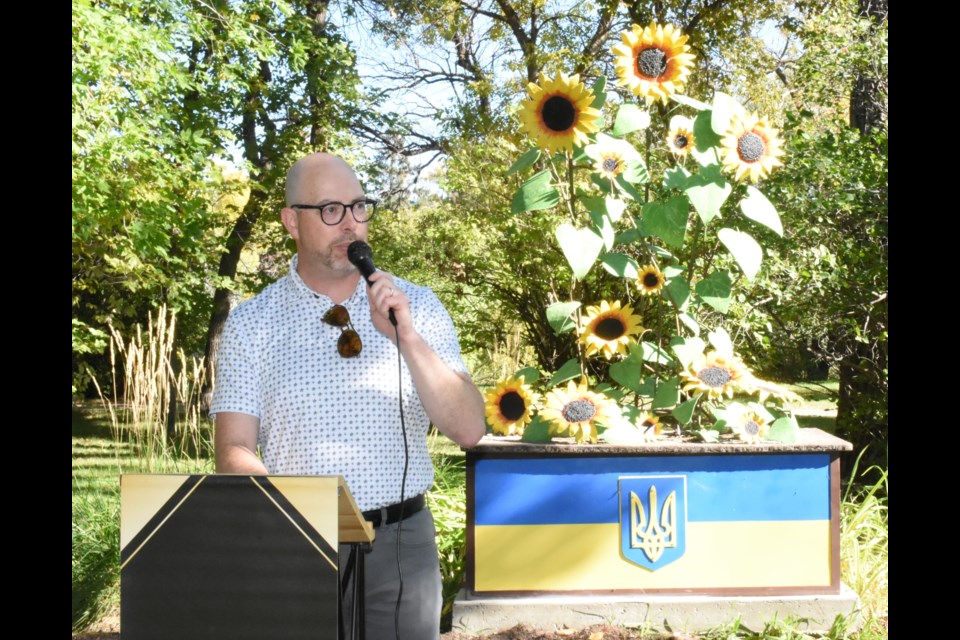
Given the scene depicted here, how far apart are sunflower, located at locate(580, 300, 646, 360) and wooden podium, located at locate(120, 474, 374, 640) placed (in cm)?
254

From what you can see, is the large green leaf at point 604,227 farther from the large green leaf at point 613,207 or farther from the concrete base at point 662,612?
the concrete base at point 662,612

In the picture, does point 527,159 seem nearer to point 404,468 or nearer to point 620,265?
point 620,265

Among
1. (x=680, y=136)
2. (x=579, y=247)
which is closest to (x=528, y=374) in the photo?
(x=579, y=247)

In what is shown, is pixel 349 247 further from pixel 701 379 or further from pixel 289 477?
pixel 701 379

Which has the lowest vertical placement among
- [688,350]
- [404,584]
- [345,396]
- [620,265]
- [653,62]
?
[404,584]

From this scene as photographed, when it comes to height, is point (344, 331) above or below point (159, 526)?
above

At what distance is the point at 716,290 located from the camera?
13.6ft

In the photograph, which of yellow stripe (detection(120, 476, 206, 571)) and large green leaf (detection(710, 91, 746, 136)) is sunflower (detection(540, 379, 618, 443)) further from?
yellow stripe (detection(120, 476, 206, 571))

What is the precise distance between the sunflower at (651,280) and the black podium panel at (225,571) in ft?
9.04

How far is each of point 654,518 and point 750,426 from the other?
1.96 feet

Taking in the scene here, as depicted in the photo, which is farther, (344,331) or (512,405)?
(512,405)

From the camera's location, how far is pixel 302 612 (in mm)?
1780

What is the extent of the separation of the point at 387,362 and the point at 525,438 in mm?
1887
